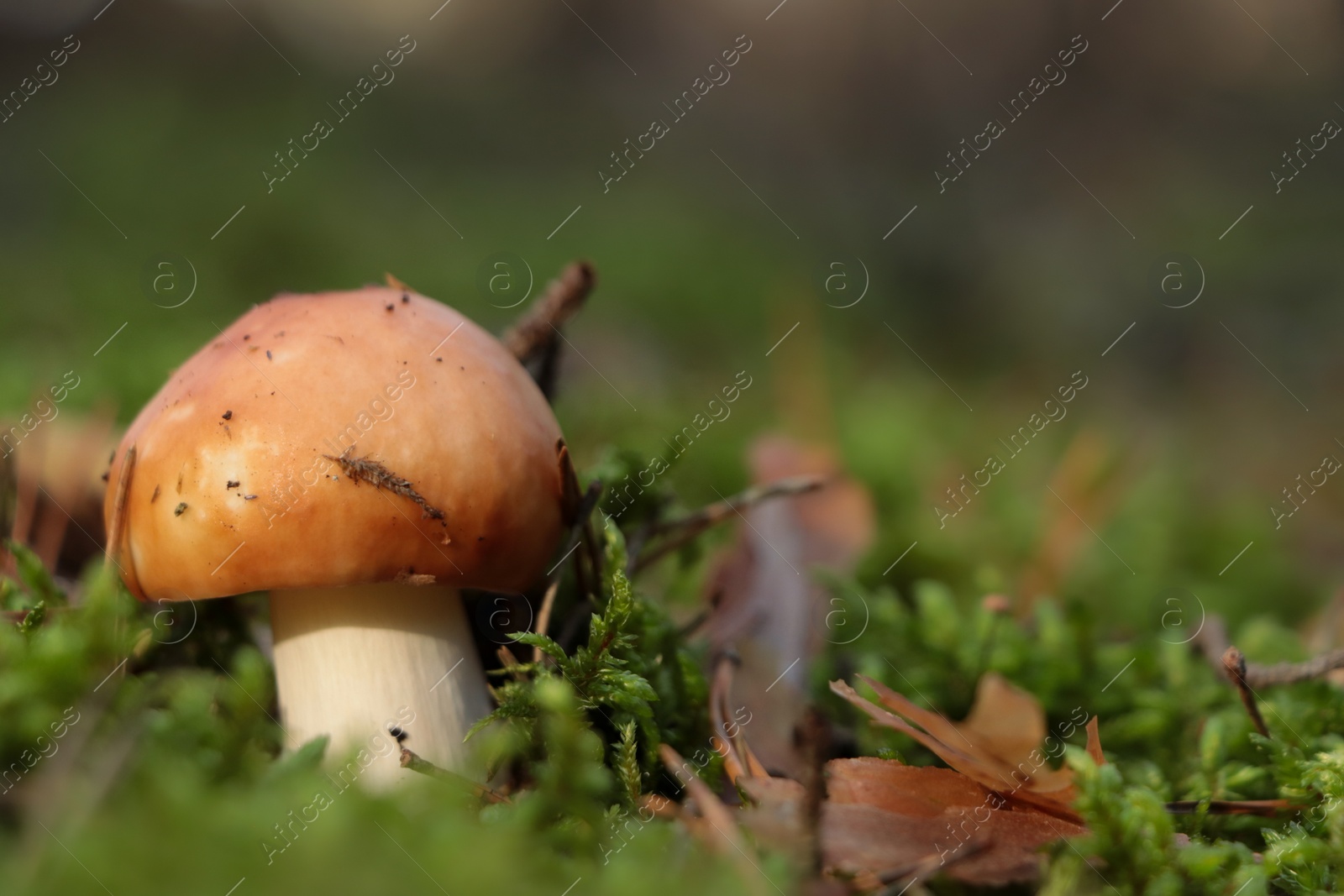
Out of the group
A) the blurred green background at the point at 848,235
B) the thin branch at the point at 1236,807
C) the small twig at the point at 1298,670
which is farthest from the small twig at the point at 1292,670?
the blurred green background at the point at 848,235

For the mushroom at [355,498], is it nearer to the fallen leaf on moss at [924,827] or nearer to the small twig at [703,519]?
the small twig at [703,519]

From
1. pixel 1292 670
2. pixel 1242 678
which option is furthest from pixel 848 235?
pixel 1242 678

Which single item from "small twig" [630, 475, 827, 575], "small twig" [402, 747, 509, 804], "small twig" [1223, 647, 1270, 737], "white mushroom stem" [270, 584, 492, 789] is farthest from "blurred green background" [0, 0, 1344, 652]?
"small twig" [402, 747, 509, 804]

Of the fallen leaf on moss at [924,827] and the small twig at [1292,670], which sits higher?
the small twig at [1292,670]

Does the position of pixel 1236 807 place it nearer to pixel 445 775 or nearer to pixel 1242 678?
pixel 1242 678

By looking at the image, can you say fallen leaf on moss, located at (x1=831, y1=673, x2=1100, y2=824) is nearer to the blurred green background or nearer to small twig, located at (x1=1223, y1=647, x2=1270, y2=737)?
small twig, located at (x1=1223, y1=647, x2=1270, y2=737)

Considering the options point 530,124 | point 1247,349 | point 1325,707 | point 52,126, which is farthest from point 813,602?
point 530,124
